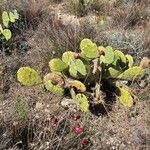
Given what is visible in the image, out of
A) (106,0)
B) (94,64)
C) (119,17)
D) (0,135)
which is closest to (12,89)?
(94,64)

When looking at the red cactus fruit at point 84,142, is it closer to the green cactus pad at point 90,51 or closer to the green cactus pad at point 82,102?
the green cactus pad at point 82,102

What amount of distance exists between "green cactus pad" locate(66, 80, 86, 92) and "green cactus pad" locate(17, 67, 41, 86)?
1.08 ft

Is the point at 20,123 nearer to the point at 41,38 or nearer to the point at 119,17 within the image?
the point at 41,38

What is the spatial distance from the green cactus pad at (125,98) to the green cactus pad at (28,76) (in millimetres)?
811

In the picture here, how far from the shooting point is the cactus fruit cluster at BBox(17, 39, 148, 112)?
4035 mm

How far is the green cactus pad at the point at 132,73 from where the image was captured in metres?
4.25

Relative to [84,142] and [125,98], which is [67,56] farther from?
[84,142]

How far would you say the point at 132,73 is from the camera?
4.28 metres

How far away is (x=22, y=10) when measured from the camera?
5973 mm

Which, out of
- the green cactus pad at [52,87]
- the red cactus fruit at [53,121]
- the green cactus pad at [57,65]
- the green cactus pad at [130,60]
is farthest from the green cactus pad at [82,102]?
the green cactus pad at [130,60]

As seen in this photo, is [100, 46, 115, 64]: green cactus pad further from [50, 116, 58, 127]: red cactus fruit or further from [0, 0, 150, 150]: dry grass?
[50, 116, 58, 127]: red cactus fruit

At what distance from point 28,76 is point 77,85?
493mm

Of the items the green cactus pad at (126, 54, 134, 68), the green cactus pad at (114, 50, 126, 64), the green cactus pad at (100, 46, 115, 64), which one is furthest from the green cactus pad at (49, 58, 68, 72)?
the green cactus pad at (126, 54, 134, 68)

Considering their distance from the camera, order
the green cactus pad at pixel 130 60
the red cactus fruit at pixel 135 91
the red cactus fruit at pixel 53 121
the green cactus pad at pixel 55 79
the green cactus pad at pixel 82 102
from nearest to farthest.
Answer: the red cactus fruit at pixel 53 121 < the green cactus pad at pixel 82 102 < the green cactus pad at pixel 55 79 < the red cactus fruit at pixel 135 91 < the green cactus pad at pixel 130 60
